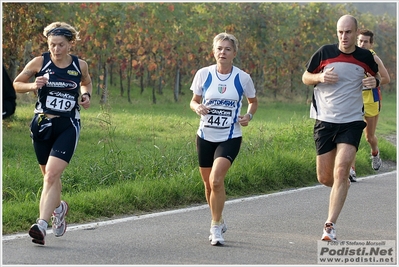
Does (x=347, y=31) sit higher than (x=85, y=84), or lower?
higher

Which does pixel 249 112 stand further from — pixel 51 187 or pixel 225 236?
pixel 51 187

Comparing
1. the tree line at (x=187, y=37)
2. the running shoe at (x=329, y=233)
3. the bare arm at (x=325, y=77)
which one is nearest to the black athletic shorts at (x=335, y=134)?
the bare arm at (x=325, y=77)

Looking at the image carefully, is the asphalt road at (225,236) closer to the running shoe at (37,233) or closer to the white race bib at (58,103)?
the running shoe at (37,233)

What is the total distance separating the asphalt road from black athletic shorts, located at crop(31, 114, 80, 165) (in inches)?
29.7

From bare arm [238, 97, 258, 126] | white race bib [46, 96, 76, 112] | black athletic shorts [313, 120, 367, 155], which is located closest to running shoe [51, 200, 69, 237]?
white race bib [46, 96, 76, 112]

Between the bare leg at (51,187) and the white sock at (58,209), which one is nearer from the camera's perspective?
the bare leg at (51,187)

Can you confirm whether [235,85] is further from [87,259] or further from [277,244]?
[87,259]

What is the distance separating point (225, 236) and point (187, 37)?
A: 31.0 m

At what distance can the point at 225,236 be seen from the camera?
7914 millimetres

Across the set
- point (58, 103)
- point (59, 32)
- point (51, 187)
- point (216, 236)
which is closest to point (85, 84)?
point (58, 103)

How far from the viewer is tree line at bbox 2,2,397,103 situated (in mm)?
30453

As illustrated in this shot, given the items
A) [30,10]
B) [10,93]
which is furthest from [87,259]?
[30,10]

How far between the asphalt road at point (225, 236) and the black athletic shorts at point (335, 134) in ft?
2.83

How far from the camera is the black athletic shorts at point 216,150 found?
7578 millimetres
